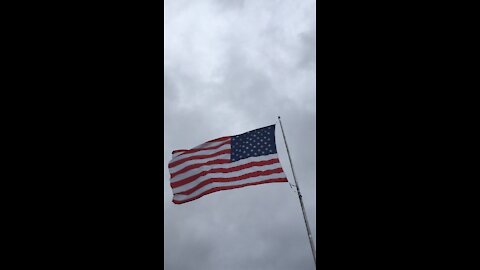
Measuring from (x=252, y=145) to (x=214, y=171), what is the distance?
1570mm

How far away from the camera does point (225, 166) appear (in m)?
14.1

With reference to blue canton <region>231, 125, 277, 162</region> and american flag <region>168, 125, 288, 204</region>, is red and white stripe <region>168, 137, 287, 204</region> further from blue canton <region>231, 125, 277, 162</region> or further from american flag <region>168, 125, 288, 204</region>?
blue canton <region>231, 125, 277, 162</region>

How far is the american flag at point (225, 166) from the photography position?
13.8 meters

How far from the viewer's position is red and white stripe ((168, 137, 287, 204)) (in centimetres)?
1378

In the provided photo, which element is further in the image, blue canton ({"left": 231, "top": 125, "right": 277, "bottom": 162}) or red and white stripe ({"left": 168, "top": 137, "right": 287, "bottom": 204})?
blue canton ({"left": 231, "top": 125, "right": 277, "bottom": 162})

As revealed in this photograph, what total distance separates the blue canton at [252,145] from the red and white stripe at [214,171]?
14cm

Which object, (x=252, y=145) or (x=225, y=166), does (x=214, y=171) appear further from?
(x=252, y=145)

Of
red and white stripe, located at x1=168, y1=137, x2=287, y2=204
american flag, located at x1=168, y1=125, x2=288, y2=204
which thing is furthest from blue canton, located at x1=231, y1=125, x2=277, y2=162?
red and white stripe, located at x1=168, y1=137, x2=287, y2=204
